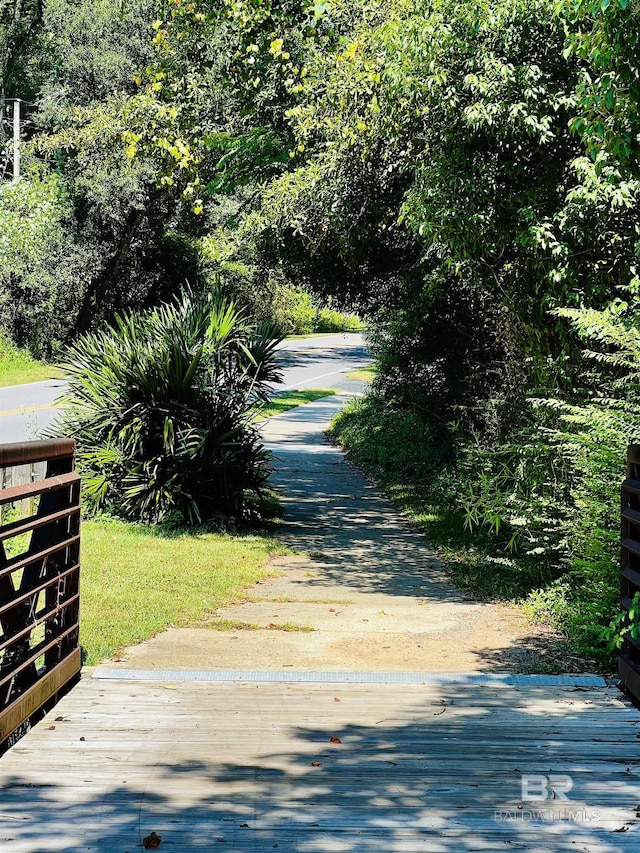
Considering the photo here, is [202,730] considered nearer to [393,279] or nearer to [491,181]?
[491,181]

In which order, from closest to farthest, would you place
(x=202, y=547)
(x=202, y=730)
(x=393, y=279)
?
1. (x=202, y=730)
2. (x=202, y=547)
3. (x=393, y=279)

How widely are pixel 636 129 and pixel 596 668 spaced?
3434 mm

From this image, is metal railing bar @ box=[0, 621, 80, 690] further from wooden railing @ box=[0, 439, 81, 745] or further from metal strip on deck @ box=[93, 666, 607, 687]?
metal strip on deck @ box=[93, 666, 607, 687]

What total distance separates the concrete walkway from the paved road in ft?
11.1

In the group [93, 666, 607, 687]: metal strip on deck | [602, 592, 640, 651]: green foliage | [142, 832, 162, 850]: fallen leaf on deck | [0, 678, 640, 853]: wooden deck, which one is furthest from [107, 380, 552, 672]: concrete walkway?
[142, 832, 162, 850]: fallen leaf on deck

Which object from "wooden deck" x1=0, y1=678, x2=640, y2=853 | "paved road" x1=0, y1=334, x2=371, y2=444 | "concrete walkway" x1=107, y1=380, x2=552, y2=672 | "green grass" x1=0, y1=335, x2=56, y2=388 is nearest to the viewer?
"wooden deck" x1=0, y1=678, x2=640, y2=853

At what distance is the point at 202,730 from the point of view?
4.45 m

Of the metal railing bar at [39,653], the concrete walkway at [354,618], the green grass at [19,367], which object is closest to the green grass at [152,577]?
the concrete walkway at [354,618]

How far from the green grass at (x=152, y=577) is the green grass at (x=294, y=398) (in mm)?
18259

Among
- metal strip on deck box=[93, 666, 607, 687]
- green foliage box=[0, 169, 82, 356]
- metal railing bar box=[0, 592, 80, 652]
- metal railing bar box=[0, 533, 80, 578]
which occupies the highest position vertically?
green foliage box=[0, 169, 82, 356]

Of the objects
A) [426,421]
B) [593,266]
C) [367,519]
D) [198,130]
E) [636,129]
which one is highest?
[198,130]

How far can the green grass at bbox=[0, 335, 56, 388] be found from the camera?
95.6 feet

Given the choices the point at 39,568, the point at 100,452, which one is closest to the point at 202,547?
the point at 100,452

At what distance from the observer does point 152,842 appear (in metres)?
3.23
